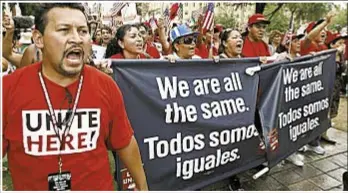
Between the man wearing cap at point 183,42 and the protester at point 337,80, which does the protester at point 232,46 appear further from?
the protester at point 337,80

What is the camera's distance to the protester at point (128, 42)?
298 centimetres

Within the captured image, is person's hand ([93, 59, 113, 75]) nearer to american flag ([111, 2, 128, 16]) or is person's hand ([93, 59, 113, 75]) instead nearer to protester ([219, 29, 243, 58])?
american flag ([111, 2, 128, 16])

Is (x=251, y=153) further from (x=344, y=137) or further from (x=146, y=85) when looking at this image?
(x=344, y=137)

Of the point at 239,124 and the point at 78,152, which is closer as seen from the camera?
the point at 78,152

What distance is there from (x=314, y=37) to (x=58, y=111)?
3.97 meters

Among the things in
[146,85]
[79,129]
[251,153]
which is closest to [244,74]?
[251,153]

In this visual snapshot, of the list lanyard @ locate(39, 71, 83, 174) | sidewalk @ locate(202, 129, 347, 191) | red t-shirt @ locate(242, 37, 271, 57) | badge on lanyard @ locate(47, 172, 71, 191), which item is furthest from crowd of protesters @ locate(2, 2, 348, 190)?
badge on lanyard @ locate(47, 172, 71, 191)

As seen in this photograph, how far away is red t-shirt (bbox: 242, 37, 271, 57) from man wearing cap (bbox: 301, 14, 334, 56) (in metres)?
0.84

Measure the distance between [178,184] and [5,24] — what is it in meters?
1.94

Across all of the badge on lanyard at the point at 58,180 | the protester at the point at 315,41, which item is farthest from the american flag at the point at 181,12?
the badge on lanyard at the point at 58,180

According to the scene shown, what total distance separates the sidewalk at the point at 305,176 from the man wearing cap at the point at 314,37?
135cm

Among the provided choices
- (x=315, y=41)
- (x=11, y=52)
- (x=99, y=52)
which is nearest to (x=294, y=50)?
(x=315, y=41)

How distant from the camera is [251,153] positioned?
331 centimetres

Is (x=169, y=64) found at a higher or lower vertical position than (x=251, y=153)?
higher
